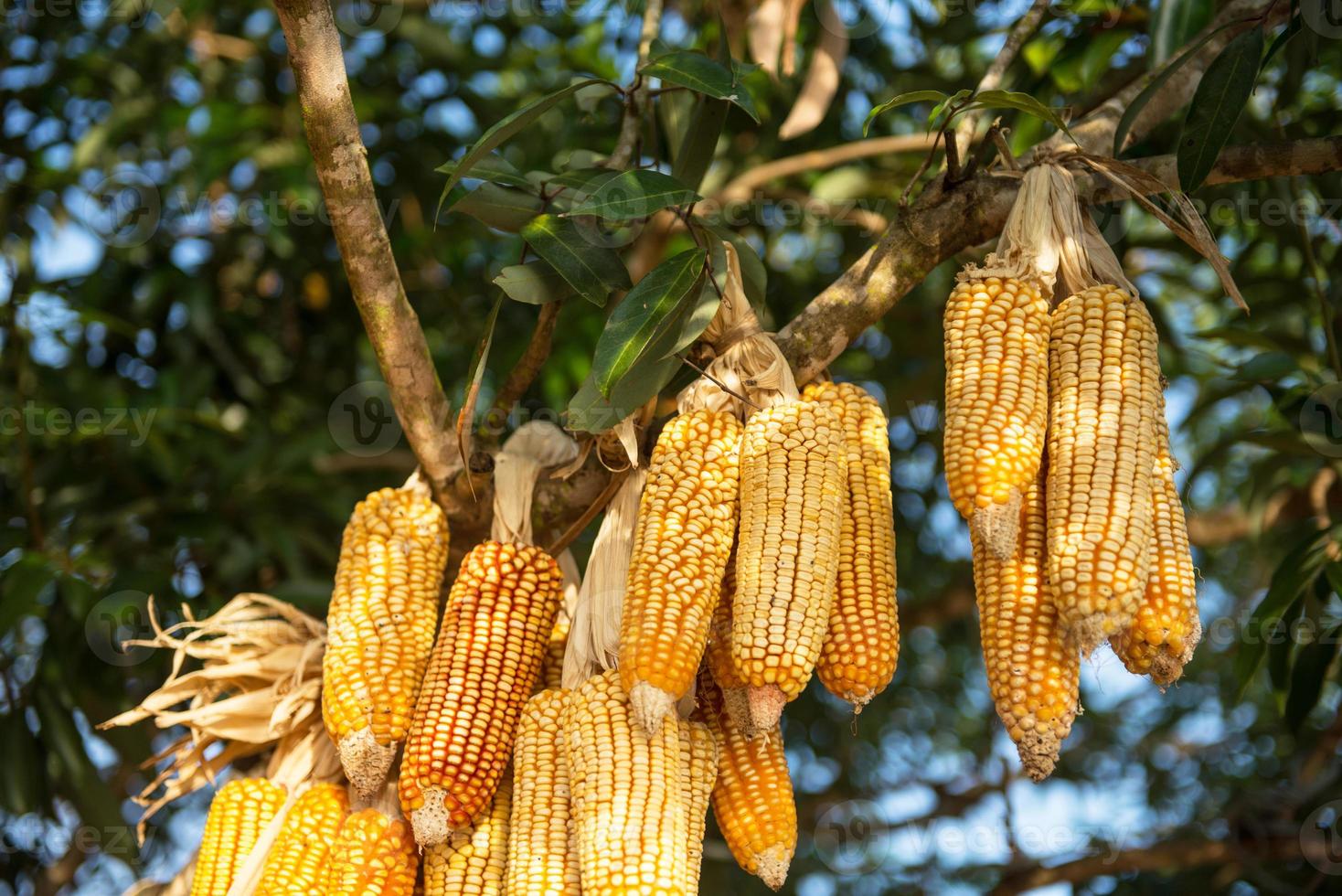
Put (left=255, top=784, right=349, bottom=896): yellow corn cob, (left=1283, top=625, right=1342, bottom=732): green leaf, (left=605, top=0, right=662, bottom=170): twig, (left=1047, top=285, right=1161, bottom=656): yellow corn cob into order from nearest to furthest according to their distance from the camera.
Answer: (left=1047, top=285, right=1161, bottom=656): yellow corn cob → (left=255, top=784, right=349, bottom=896): yellow corn cob → (left=605, top=0, right=662, bottom=170): twig → (left=1283, top=625, right=1342, bottom=732): green leaf

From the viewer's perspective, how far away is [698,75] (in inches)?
89.5

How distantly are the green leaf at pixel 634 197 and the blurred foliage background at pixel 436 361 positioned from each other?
914 mm

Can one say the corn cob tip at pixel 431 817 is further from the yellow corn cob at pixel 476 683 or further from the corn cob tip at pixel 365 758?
the corn cob tip at pixel 365 758

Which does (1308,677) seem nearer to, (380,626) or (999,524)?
(999,524)

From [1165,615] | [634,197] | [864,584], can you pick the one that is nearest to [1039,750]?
[1165,615]

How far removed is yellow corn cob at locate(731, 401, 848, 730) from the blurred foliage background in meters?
1.35

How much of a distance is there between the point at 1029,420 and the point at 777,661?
54cm

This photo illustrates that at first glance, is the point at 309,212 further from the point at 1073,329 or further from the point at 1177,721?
the point at 1177,721

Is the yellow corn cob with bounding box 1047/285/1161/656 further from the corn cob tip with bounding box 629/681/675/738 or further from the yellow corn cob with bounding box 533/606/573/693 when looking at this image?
the yellow corn cob with bounding box 533/606/573/693

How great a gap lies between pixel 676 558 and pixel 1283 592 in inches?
65.8

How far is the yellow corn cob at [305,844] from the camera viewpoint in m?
2.20

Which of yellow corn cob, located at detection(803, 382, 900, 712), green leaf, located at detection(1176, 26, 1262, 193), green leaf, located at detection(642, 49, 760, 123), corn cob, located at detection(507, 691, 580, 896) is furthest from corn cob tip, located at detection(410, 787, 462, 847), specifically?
green leaf, located at detection(1176, 26, 1262, 193)

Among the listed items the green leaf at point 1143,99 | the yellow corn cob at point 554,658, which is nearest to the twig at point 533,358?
the yellow corn cob at point 554,658

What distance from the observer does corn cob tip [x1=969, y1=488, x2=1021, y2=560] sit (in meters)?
1.83
